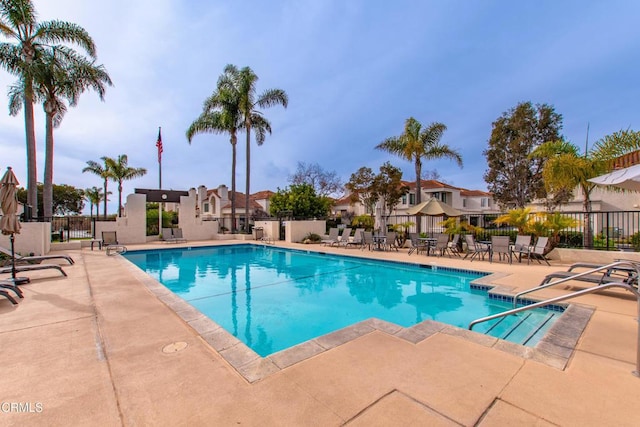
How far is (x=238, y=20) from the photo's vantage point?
32.7 ft

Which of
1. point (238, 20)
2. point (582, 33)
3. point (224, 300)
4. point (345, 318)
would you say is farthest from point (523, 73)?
point (224, 300)

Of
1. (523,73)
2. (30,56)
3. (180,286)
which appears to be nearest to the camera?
(180,286)

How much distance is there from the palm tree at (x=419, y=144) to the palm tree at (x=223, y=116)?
1132cm

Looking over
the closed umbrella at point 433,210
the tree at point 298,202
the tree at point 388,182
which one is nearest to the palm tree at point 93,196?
the tree at point 298,202

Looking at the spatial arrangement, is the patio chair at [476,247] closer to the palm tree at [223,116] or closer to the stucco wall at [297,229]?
the stucco wall at [297,229]

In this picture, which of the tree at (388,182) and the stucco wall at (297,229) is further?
the stucco wall at (297,229)

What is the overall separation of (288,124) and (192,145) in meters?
7.74

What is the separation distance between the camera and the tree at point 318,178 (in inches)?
1412

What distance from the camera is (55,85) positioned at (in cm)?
1365

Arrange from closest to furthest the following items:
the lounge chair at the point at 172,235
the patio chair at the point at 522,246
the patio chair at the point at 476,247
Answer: the patio chair at the point at 522,246, the patio chair at the point at 476,247, the lounge chair at the point at 172,235

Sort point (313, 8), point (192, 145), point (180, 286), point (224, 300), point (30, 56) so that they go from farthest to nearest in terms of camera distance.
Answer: point (192, 145)
point (30, 56)
point (313, 8)
point (180, 286)
point (224, 300)

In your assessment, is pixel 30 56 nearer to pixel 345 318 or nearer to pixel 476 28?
pixel 345 318

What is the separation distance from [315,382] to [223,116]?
68.3ft

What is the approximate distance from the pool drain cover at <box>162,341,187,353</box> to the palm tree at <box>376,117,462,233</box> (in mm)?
15052
